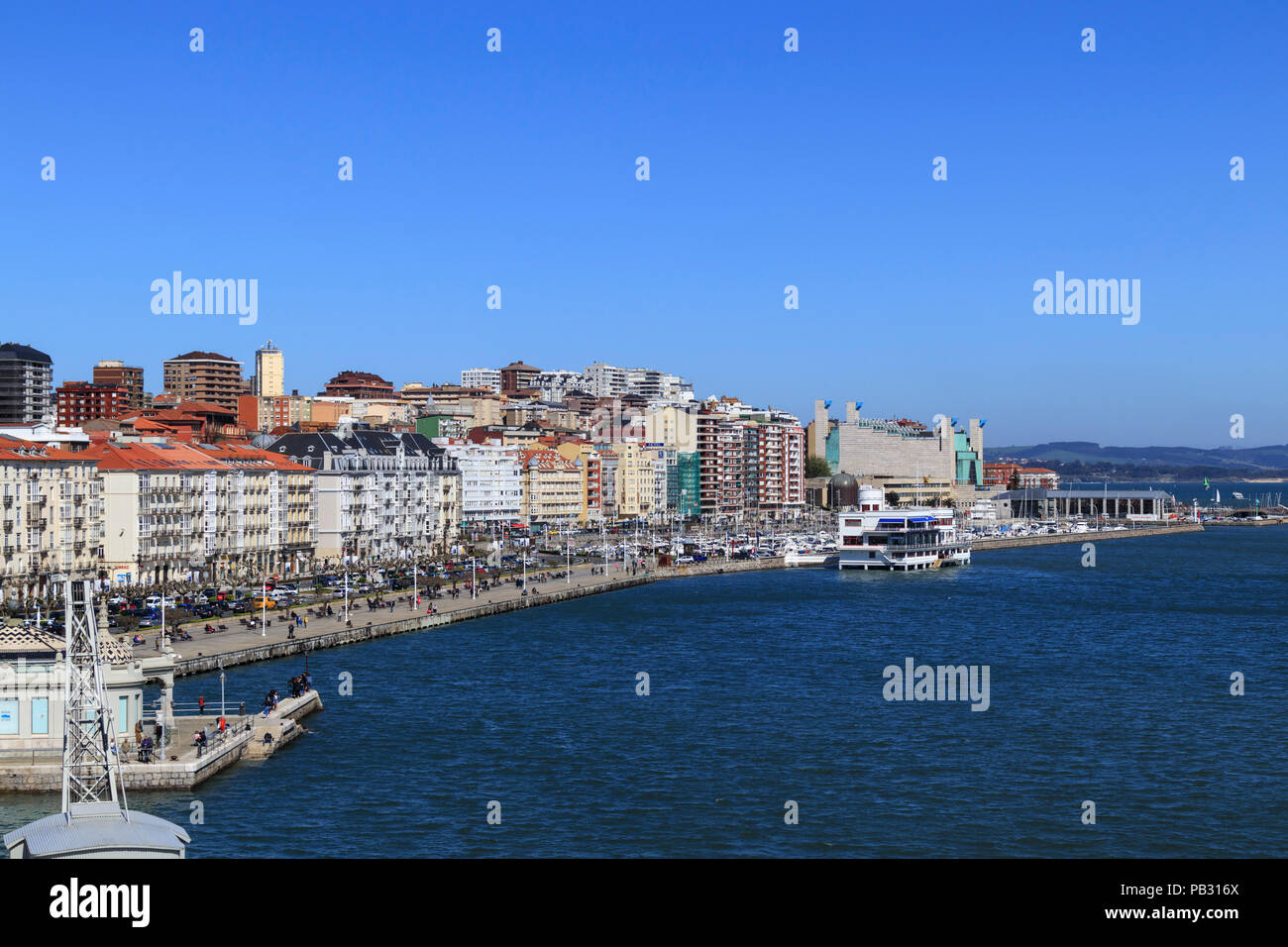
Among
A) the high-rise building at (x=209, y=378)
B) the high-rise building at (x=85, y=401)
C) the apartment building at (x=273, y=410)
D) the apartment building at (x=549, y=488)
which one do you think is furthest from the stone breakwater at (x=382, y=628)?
the high-rise building at (x=209, y=378)

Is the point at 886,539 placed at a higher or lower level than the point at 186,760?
higher

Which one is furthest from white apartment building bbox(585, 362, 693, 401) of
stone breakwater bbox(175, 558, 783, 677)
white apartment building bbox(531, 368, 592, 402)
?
stone breakwater bbox(175, 558, 783, 677)

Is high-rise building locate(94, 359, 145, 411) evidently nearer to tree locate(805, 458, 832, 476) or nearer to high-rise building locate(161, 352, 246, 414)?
high-rise building locate(161, 352, 246, 414)

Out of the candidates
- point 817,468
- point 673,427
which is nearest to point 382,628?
point 673,427

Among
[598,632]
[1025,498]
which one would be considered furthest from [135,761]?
[1025,498]

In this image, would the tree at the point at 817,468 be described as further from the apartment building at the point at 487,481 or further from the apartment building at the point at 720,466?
the apartment building at the point at 487,481

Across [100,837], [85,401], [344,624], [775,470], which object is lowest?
[344,624]

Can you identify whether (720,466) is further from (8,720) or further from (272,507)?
(8,720)
